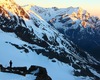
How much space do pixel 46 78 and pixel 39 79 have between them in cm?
306

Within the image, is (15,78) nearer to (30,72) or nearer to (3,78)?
(3,78)

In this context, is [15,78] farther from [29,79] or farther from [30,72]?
[30,72]

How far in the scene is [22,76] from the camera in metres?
65.1

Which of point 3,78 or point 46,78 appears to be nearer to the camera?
point 3,78

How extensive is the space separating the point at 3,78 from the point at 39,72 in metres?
9.45

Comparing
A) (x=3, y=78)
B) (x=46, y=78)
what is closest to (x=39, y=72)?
(x=46, y=78)

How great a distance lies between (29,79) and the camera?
6175cm

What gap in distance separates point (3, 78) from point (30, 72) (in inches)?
484

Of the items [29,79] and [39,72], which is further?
[39,72]

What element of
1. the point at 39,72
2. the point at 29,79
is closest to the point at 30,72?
the point at 39,72

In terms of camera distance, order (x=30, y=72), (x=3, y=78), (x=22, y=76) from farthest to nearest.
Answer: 1. (x=30, y=72)
2. (x=22, y=76)
3. (x=3, y=78)

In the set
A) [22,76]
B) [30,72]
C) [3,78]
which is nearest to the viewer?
[3,78]

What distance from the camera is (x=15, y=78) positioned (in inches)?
2470

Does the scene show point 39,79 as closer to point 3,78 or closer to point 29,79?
point 29,79
